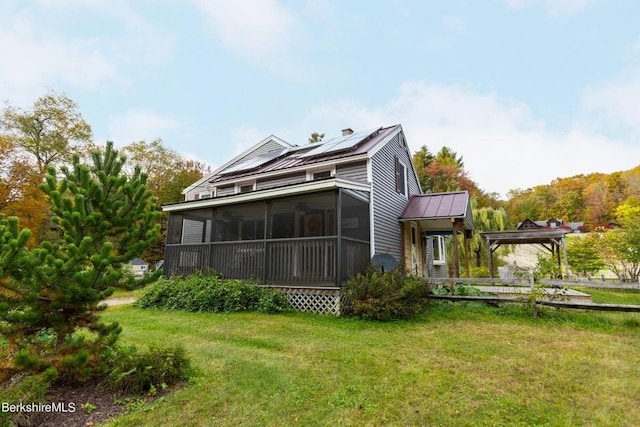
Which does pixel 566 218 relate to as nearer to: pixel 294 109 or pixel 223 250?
pixel 294 109

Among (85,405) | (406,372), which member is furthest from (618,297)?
(85,405)

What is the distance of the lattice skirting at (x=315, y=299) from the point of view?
26.4 ft

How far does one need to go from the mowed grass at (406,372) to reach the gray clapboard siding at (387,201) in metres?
4.00

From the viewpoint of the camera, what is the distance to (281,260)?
8938 mm

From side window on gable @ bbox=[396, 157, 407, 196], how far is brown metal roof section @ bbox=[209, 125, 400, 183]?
4.99 feet

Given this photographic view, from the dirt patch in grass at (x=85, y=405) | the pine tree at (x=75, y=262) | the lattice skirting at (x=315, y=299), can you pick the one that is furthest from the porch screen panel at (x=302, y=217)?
the dirt patch in grass at (x=85, y=405)

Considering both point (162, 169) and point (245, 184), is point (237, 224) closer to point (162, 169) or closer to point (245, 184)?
point (245, 184)

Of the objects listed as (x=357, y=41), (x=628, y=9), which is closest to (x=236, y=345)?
(x=357, y=41)

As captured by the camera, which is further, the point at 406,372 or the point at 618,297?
the point at 618,297

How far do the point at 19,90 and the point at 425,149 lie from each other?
37.3 m

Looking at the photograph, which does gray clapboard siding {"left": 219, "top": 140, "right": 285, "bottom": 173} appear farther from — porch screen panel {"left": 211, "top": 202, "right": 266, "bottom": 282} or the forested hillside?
the forested hillside

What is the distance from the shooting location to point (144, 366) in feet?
11.5

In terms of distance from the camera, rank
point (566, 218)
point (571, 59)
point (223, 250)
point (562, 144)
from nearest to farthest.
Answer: point (223, 250) → point (571, 59) → point (562, 144) → point (566, 218)

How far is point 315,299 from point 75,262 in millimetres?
6199
